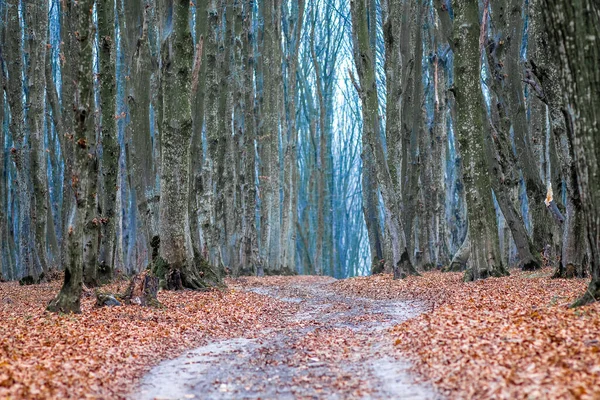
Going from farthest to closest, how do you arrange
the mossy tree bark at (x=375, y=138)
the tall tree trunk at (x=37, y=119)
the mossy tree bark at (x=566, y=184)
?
the mossy tree bark at (x=375, y=138), the tall tree trunk at (x=37, y=119), the mossy tree bark at (x=566, y=184)

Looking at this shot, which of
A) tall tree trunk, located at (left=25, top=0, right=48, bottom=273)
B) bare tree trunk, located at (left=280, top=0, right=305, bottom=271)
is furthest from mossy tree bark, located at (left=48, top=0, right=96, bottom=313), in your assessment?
bare tree trunk, located at (left=280, top=0, right=305, bottom=271)

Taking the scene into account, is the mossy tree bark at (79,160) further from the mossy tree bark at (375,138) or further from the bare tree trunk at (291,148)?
the bare tree trunk at (291,148)

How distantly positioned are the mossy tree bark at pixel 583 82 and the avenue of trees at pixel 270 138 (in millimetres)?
15

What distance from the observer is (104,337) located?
27.2 feet

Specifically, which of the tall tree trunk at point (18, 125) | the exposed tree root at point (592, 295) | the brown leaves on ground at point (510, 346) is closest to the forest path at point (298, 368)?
the brown leaves on ground at point (510, 346)

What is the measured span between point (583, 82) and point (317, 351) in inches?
169

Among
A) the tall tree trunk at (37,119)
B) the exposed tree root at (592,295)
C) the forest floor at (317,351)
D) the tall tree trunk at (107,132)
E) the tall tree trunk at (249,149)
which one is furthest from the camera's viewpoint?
the tall tree trunk at (249,149)


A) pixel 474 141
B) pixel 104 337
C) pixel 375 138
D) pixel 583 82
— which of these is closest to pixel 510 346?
pixel 583 82

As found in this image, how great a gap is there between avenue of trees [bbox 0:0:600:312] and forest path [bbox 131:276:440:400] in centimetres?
290

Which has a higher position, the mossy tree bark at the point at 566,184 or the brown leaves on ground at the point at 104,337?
the mossy tree bark at the point at 566,184

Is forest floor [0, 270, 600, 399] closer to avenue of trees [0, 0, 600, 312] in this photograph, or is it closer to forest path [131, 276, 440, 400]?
forest path [131, 276, 440, 400]

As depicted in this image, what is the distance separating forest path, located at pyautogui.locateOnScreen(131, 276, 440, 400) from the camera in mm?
5836

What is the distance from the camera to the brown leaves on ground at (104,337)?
595 centimetres

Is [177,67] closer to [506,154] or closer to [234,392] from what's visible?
[506,154]
